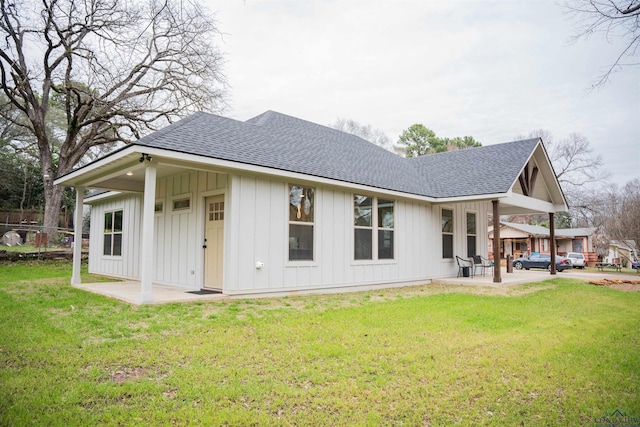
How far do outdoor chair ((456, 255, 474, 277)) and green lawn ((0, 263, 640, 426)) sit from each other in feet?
19.4

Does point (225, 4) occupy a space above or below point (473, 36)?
below

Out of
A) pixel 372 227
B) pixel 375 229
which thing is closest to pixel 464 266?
pixel 375 229

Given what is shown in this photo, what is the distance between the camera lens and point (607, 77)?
19.5ft

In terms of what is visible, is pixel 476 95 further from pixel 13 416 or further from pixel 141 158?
pixel 13 416

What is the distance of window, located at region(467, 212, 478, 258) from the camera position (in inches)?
539

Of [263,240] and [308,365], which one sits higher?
[263,240]

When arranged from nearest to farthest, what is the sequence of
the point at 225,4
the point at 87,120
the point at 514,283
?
the point at 225,4
the point at 514,283
the point at 87,120

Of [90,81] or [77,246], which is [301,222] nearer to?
[77,246]

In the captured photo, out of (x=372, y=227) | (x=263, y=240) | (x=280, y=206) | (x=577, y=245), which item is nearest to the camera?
(x=263, y=240)

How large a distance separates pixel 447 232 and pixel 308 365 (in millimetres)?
9984

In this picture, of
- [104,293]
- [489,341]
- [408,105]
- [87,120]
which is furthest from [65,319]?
[408,105]

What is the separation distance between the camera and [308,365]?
3.81m

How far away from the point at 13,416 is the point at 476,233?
13.8m

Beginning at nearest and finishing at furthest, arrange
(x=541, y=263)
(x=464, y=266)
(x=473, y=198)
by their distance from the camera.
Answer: (x=473, y=198) < (x=464, y=266) < (x=541, y=263)
